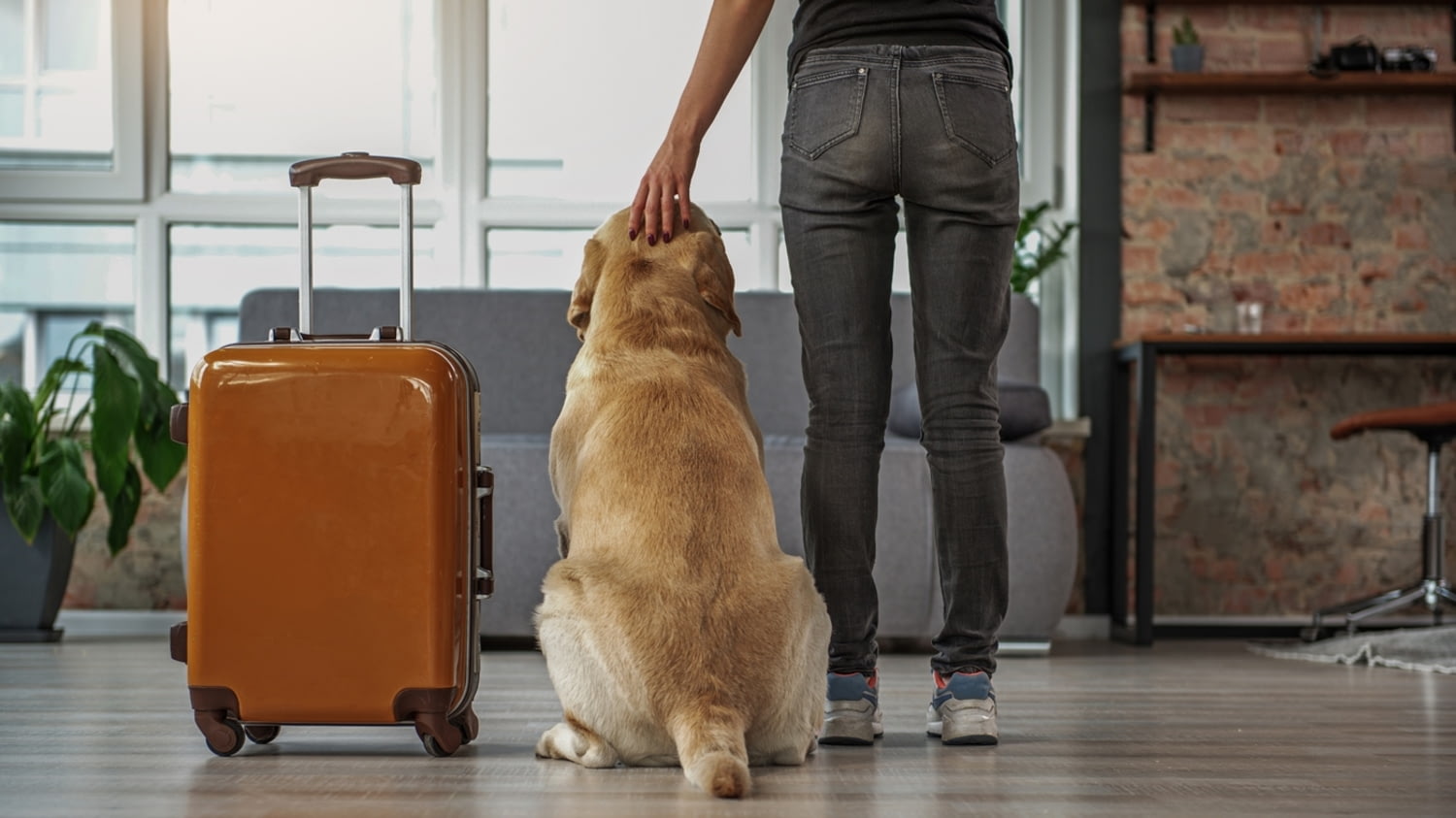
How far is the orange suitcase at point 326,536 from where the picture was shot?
6.05ft

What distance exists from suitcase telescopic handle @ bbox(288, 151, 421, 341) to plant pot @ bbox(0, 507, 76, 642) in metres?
2.45

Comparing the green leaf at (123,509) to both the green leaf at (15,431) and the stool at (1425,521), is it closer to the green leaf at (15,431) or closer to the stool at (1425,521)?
the green leaf at (15,431)

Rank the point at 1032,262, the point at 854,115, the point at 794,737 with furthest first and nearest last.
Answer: the point at 1032,262 → the point at 854,115 → the point at 794,737

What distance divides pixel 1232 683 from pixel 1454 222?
2442mm

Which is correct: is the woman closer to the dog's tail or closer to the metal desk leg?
the dog's tail

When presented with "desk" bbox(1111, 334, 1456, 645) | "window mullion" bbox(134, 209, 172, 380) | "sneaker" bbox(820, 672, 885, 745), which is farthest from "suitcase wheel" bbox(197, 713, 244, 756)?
"window mullion" bbox(134, 209, 172, 380)

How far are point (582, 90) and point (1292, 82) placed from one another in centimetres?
236

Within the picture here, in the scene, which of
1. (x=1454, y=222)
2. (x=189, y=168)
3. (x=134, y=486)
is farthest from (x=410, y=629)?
(x=1454, y=222)

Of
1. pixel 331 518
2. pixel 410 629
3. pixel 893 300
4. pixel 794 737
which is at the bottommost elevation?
pixel 794 737

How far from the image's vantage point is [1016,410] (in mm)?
3842

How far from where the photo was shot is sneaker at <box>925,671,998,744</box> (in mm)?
2027

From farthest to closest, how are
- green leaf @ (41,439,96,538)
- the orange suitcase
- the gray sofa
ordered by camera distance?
1. green leaf @ (41,439,96,538)
2. the gray sofa
3. the orange suitcase

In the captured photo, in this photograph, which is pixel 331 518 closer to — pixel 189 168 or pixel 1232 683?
pixel 1232 683

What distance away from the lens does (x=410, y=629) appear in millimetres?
1841
